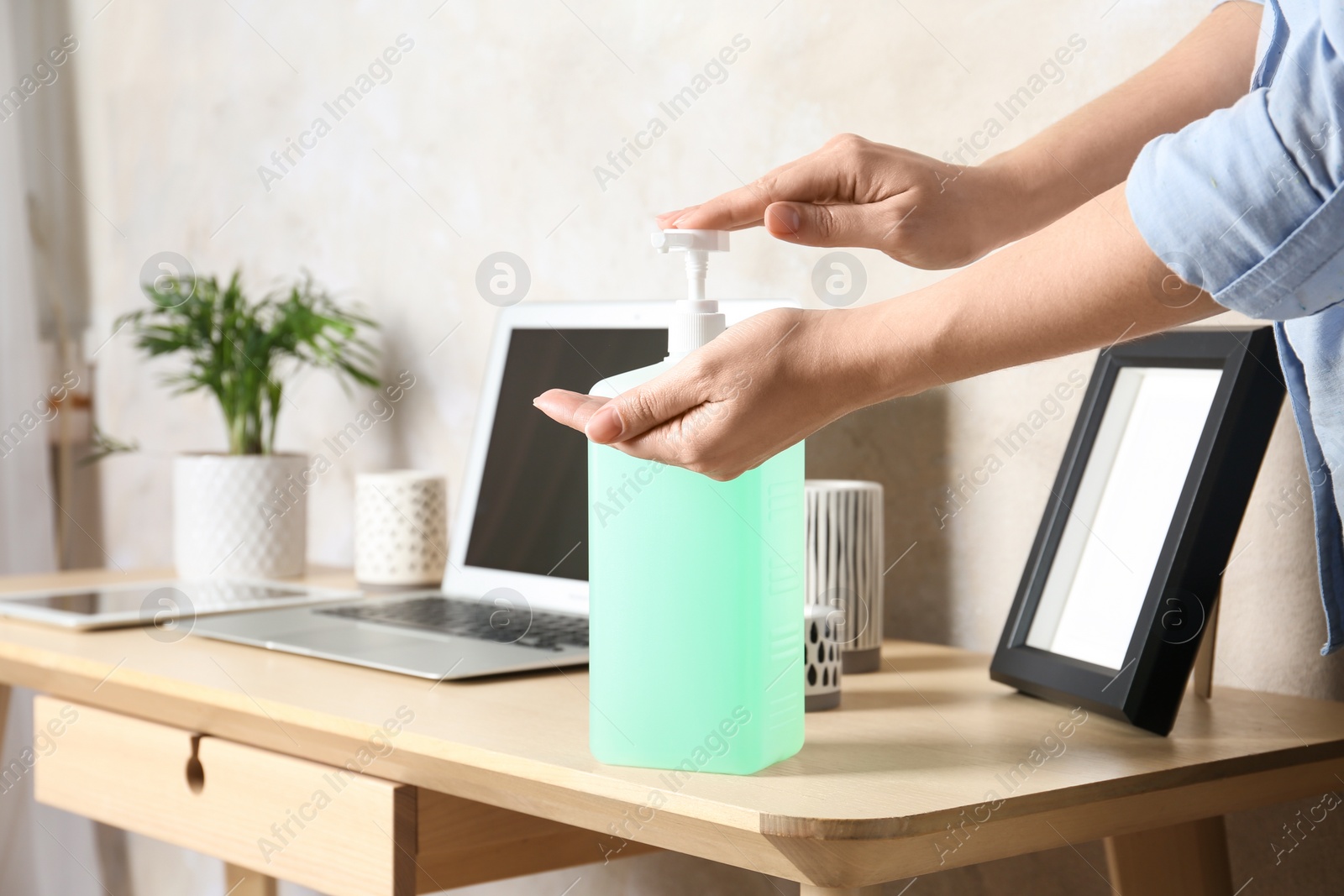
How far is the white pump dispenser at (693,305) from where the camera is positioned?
1.92 feet

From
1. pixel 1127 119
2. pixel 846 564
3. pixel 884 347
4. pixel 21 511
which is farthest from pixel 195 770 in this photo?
pixel 21 511

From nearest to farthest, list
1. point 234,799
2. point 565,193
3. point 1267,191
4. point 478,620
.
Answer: point 1267,191 < point 234,799 < point 478,620 < point 565,193

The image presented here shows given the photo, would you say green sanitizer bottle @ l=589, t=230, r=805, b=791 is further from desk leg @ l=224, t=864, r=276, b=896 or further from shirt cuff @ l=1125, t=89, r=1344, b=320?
desk leg @ l=224, t=864, r=276, b=896

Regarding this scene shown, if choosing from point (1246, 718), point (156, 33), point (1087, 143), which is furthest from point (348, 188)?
point (1246, 718)

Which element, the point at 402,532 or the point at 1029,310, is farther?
the point at 402,532

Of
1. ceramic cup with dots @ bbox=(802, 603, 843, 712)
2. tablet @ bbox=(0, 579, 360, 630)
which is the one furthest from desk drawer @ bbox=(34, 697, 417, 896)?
ceramic cup with dots @ bbox=(802, 603, 843, 712)

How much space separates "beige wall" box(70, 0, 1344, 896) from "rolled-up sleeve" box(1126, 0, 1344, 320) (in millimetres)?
397

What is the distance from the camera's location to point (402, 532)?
1204mm

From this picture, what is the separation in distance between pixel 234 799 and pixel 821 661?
39 cm

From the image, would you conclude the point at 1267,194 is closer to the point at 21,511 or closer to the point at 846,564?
the point at 846,564

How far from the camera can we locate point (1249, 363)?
69 cm

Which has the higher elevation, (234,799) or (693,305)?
(693,305)

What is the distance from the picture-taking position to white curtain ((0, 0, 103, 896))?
170cm

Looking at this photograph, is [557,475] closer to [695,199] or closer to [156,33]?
[695,199]
